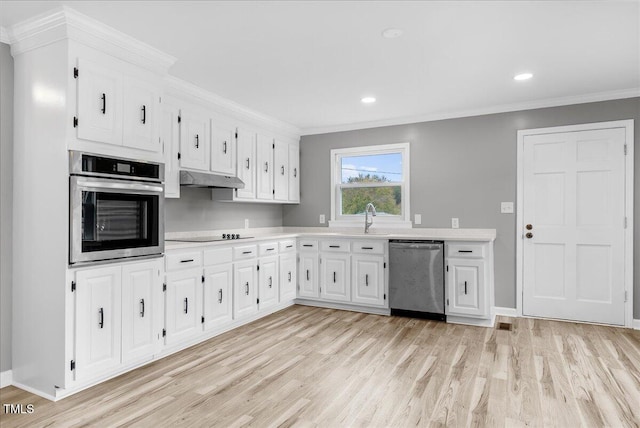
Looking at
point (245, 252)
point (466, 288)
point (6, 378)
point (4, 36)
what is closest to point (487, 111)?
point (466, 288)

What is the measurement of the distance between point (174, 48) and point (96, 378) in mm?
2396

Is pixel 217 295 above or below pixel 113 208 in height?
below

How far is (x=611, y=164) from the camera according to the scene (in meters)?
3.98

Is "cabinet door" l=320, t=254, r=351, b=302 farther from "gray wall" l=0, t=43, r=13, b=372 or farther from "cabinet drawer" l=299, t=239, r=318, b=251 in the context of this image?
"gray wall" l=0, t=43, r=13, b=372

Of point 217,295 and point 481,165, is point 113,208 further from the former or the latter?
point 481,165

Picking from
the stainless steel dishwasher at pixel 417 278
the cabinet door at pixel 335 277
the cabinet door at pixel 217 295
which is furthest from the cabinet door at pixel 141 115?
the stainless steel dishwasher at pixel 417 278

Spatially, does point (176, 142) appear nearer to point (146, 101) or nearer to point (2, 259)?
point (146, 101)

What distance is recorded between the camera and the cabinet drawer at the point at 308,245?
485 centimetres

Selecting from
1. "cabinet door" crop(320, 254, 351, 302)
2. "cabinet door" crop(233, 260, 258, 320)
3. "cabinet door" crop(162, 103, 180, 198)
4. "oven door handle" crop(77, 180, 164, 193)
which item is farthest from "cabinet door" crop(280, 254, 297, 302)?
"oven door handle" crop(77, 180, 164, 193)

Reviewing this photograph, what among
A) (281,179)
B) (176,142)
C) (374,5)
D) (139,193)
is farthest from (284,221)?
(374,5)

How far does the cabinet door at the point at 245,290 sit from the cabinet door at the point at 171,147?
0.98 meters

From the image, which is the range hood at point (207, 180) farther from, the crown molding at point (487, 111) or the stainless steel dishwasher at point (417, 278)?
the stainless steel dishwasher at point (417, 278)

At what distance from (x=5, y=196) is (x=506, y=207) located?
15.1 ft

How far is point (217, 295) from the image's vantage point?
3623 millimetres
